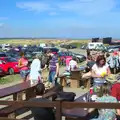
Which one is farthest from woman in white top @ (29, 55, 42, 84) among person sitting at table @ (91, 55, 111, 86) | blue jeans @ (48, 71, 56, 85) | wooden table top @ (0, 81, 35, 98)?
person sitting at table @ (91, 55, 111, 86)

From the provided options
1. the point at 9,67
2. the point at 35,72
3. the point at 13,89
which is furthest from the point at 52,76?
the point at 9,67

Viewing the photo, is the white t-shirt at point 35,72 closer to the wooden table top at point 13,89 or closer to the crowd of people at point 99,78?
the crowd of people at point 99,78

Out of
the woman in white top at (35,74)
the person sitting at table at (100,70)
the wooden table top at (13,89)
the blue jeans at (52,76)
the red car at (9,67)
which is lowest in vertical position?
the red car at (9,67)

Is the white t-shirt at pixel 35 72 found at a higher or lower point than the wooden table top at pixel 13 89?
higher

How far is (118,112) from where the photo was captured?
20.1 ft

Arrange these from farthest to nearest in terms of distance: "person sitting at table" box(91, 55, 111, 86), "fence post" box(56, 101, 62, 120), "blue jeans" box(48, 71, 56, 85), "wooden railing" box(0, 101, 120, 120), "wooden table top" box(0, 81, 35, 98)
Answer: "blue jeans" box(48, 71, 56, 85)
"person sitting at table" box(91, 55, 111, 86)
"wooden table top" box(0, 81, 35, 98)
"fence post" box(56, 101, 62, 120)
"wooden railing" box(0, 101, 120, 120)

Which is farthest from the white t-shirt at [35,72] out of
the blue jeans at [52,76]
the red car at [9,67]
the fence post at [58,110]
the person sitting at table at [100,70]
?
the red car at [9,67]

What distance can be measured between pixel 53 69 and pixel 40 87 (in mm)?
5371

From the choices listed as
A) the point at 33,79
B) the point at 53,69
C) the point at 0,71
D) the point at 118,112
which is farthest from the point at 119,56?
the point at 118,112

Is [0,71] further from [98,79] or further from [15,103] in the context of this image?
[15,103]

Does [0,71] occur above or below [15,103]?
below

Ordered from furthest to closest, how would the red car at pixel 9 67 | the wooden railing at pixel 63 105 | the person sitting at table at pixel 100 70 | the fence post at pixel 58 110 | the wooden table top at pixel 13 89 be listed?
the red car at pixel 9 67 → the person sitting at table at pixel 100 70 → the wooden table top at pixel 13 89 → the fence post at pixel 58 110 → the wooden railing at pixel 63 105

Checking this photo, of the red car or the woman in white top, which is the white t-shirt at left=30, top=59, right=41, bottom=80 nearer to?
the woman in white top

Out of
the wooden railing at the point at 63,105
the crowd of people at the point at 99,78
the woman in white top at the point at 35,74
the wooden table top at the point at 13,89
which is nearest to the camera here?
the wooden railing at the point at 63,105
